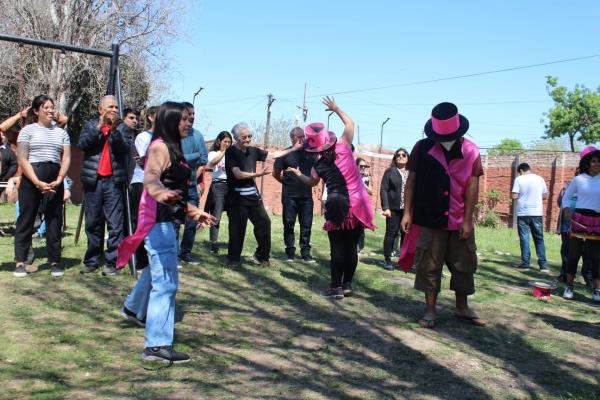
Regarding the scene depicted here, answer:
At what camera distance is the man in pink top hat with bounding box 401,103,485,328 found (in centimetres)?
549

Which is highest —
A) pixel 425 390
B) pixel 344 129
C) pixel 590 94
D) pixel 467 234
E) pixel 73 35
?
pixel 590 94

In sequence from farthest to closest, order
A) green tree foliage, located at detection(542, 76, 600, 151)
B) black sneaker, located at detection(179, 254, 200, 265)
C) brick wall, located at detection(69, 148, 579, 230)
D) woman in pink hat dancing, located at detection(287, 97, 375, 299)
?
green tree foliage, located at detection(542, 76, 600, 151) < brick wall, located at detection(69, 148, 579, 230) < black sneaker, located at detection(179, 254, 200, 265) < woman in pink hat dancing, located at detection(287, 97, 375, 299)

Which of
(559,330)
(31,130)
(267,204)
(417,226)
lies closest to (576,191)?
(559,330)

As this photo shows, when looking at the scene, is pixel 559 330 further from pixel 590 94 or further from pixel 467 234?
pixel 590 94

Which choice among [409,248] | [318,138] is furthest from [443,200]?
[318,138]

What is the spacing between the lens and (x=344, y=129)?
657cm

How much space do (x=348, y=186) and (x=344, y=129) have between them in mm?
611

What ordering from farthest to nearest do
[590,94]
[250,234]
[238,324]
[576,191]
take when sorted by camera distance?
[590,94] < [250,234] < [576,191] < [238,324]

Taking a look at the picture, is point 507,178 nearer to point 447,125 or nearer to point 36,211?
point 447,125

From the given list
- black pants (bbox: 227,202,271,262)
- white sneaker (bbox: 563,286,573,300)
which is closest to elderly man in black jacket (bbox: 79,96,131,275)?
black pants (bbox: 227,202,271,262)

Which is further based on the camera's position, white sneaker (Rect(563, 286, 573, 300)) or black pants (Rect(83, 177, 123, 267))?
white sneaker (Rect(563, 286, 573, 300))

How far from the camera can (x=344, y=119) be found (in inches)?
251

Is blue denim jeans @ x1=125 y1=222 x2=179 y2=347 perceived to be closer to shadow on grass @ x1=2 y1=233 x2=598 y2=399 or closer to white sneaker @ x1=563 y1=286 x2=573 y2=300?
shadow on grass @ x1=2 y1=233 x2=598 y2=399

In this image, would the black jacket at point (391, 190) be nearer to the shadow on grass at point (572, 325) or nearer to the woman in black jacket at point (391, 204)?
the woman in black jacket at point (391, 204)
